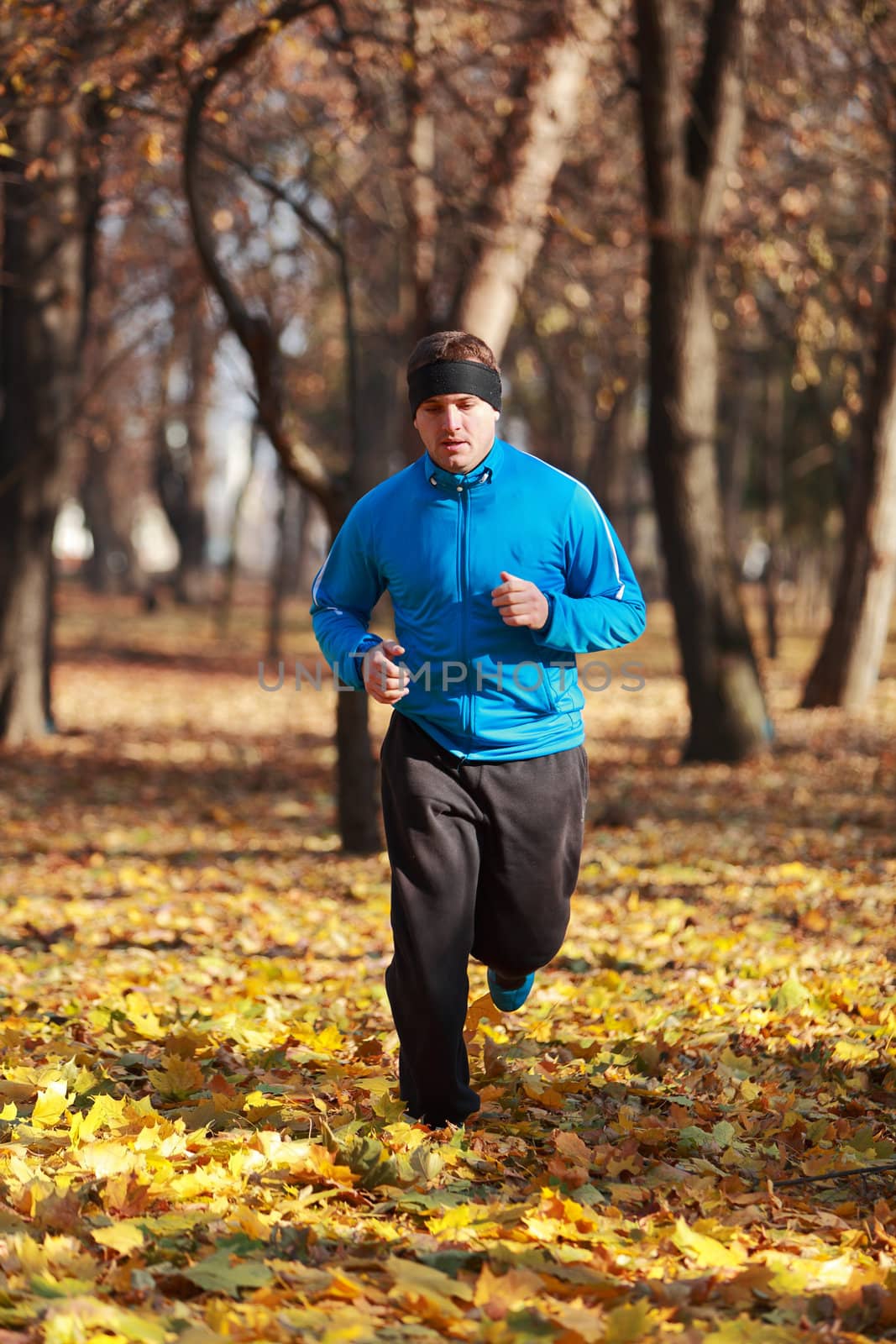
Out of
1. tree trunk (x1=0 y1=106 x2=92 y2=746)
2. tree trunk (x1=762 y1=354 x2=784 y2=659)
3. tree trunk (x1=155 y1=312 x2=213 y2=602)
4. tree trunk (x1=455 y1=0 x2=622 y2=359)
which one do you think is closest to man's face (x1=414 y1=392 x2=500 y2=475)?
tree trunk (x1=455 y1=0 x2=622 y2=359)

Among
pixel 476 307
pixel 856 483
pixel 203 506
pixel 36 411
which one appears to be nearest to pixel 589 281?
pixel 856 483

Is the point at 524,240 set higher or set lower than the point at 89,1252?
higher

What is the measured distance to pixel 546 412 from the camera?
118 feet

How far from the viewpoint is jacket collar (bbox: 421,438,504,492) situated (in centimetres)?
377

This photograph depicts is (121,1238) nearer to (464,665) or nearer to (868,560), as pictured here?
(464,665)

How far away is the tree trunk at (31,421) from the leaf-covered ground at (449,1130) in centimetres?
386

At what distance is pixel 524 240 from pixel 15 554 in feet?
17.5

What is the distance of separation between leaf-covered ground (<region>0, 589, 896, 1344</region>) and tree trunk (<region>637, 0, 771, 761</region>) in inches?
91.5

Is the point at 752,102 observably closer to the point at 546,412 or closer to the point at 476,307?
the point at 476,307

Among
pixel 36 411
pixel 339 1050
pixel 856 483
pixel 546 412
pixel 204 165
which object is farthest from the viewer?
pixel 546 412

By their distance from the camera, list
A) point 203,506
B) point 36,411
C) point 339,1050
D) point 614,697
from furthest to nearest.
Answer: point 203,506 → point 614,697 → point 36,411 → point 339,1050

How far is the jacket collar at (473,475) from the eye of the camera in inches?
148

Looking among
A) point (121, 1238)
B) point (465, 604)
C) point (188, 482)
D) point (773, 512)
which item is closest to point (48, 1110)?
point (121, 1238)

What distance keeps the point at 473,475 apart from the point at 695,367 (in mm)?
8308
